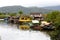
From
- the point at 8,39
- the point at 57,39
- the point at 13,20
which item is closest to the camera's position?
the point at 57,39

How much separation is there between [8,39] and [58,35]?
567cm

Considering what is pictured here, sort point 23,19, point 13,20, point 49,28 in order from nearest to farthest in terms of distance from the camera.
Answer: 1. point 49,28
2. point 23,19
3. point 13,20

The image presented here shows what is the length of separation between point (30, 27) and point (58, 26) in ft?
41.6

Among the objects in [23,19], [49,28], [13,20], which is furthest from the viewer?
[13,20]

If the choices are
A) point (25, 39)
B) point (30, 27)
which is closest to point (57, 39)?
point (25, 39)

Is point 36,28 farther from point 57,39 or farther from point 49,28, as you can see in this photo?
point 57,39

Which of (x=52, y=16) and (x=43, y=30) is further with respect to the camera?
(x=52, y=16)

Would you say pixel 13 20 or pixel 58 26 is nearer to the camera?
pixel 58 26

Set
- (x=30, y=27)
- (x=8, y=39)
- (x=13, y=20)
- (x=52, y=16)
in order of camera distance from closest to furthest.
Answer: (x=8, y=39)
(x=30, y=27)
(x=52, y=16)
(x=13, y=20)

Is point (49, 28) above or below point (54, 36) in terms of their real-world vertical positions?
below

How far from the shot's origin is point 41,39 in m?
14.4

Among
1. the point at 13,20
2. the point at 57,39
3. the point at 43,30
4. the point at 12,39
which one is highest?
the point at 57,39

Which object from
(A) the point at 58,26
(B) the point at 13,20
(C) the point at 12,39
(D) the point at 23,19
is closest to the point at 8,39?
(C) the point at 12,39

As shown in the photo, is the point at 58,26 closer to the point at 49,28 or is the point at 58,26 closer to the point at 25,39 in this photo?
the point at 25,39
